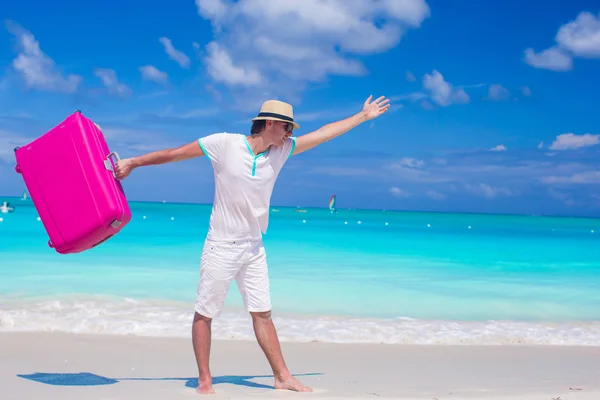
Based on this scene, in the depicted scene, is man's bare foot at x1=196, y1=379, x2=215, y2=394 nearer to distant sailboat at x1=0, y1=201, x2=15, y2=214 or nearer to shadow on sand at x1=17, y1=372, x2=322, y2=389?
shadow on sand at x1=17, y1=372, x2=322, y2=389

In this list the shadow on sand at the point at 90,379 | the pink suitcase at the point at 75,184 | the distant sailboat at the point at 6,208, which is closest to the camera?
the pink suitcase at the point at 75,184

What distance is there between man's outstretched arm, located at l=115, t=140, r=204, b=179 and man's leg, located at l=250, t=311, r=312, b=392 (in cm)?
95

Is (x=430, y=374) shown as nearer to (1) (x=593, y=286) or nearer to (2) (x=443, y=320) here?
(2) (x=443, y=320)

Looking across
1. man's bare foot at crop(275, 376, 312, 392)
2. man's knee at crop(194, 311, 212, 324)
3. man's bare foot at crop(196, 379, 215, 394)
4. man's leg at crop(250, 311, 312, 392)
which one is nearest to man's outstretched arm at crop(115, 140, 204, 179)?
man's knee at crop(194, 311, 212, 324)

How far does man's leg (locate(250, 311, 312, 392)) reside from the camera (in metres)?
3.59

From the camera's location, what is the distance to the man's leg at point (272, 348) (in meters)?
3.59

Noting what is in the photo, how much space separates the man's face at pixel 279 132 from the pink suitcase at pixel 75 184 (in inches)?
33.3

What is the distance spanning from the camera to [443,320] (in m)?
7.62

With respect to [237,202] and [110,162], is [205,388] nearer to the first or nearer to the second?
[237,202]

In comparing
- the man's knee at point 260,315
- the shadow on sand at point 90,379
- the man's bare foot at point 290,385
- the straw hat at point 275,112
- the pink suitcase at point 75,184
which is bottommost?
the shadow on sand at point 90,379

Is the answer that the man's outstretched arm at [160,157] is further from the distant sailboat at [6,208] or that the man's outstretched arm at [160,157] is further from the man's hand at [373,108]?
the distant sailboat at [6,208]

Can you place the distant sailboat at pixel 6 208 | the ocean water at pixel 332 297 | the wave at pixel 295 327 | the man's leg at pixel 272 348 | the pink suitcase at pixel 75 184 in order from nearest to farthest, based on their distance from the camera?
1. the pink suitcase at pixel 75 184
2. the man's leg at pixel 272 348
3. the wave at pixel 295 327
4. the ocean water at pixel 332 297
5. the distant sailboat at pixel 6 208

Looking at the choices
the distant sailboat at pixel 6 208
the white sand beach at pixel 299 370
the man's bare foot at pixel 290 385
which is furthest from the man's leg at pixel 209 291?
the distant sailboat at pixel 6 208

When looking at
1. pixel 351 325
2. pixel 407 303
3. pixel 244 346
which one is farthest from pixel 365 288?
pixel 244 346
